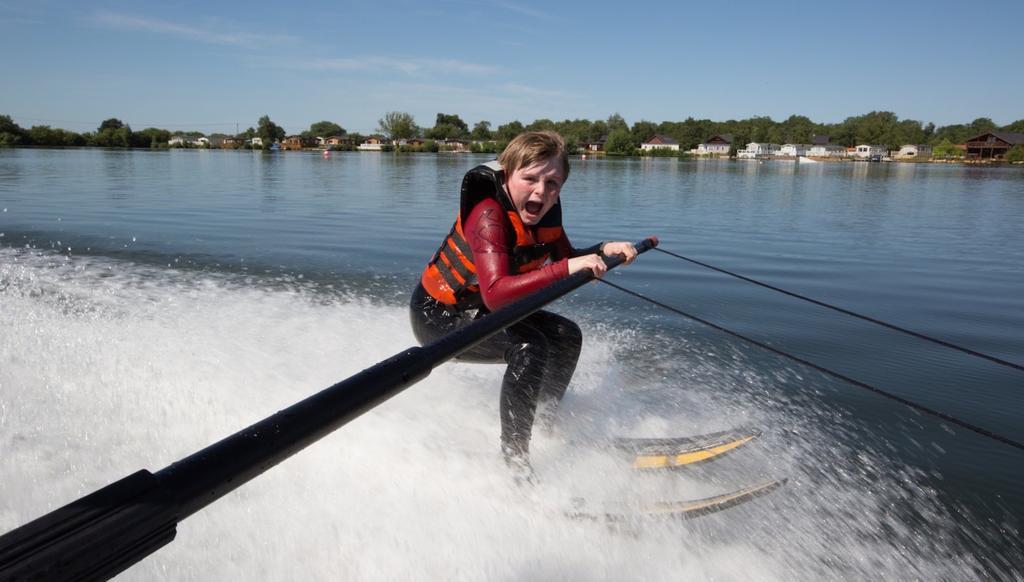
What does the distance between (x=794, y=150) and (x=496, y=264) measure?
154 m

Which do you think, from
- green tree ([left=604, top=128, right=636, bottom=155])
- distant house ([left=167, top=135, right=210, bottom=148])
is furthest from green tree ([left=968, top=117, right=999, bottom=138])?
distant house ([left=167, top=135, right=210, bottom=148])

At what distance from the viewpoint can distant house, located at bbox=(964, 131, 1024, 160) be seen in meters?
111

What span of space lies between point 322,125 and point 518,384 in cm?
21187

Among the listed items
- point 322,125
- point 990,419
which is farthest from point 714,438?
point 322,125

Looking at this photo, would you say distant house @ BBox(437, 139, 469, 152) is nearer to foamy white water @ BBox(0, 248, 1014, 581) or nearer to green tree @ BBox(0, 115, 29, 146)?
green tree @ BBox(0, 115, 29, 146)

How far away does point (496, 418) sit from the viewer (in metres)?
3.64

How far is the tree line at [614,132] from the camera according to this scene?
12970 cm

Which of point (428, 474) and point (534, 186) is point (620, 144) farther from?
point (428, 474)

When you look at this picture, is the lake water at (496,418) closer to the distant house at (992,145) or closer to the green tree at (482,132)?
the distant house at (992,145)

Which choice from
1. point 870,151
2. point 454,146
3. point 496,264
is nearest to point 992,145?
point 870,151

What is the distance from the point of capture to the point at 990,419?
13.1 feet

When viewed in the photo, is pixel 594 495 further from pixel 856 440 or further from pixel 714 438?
pixel 856 440

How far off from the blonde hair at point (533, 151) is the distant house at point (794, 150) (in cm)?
15214

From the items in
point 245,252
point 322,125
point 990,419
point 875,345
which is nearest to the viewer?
point 990,419
